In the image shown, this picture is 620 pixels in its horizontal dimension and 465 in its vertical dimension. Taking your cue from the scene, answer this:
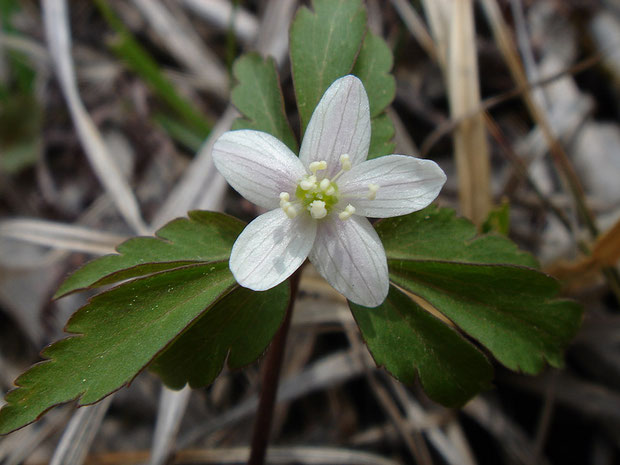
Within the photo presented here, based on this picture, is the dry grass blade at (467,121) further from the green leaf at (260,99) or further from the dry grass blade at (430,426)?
the green leaf at (260,99)

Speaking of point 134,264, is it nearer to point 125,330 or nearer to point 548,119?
point 125,330

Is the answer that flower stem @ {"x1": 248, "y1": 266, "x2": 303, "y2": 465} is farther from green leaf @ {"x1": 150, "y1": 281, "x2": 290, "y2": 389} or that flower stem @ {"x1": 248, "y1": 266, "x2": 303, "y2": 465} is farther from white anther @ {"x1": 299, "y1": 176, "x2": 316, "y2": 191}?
white anther @ {"x1": 299, "y1": 176, "x2": 316, "y2": 191}

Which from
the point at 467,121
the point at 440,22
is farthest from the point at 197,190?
the point at 440,22

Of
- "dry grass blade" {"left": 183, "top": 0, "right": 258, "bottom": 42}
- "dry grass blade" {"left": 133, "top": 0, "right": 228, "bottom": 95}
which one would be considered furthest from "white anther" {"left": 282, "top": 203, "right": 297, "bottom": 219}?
"dry grass blade" {"left": 183, "top": 0, "right": 258, "bottom": 42}

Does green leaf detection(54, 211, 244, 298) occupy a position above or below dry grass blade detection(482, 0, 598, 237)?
above

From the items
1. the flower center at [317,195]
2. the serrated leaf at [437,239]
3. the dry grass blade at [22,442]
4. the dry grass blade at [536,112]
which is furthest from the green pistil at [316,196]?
the dry grass blade at [22,442]

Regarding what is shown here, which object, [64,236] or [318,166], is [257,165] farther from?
[64,236]
